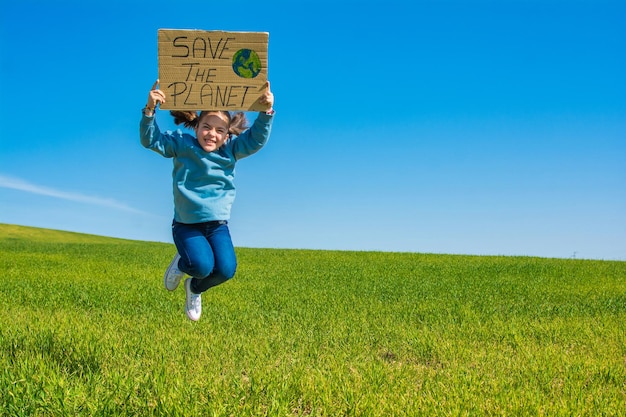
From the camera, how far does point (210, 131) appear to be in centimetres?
543

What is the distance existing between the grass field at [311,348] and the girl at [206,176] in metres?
1.11

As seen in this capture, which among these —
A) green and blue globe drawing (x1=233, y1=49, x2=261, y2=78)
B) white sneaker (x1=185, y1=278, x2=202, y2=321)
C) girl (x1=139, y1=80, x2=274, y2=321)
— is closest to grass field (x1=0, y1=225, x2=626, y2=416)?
white sneaker (x1=185, y1=278, x2=202, y2=321)

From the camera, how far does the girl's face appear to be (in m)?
5.43

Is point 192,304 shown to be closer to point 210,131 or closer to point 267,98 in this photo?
point 210,131

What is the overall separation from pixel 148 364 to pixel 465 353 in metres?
3.69

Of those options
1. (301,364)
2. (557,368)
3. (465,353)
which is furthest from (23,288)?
(557,368)

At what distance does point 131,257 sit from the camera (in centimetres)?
2212

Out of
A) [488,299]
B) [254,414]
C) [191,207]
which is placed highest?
[191,207]

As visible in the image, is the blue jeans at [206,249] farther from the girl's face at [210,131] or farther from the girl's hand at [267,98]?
the girl's hand at [267,98]

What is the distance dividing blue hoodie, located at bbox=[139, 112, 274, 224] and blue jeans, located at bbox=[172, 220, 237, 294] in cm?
14

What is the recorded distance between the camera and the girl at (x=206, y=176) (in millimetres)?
5406

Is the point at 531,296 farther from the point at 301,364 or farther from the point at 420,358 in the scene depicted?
the point at 301,364

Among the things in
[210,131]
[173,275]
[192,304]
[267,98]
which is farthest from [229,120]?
[192,304]

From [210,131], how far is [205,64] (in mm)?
613
